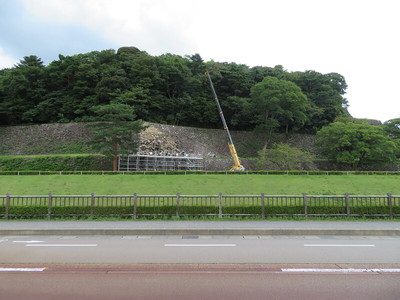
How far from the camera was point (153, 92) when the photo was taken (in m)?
55.4

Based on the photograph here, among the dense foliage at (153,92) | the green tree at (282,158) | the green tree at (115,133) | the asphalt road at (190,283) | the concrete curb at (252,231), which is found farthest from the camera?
the dense foliage at (153,92)

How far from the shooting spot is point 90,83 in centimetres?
5397

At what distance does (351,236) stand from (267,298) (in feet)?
22.8

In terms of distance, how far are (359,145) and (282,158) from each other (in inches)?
561

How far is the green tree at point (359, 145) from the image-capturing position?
149 ft

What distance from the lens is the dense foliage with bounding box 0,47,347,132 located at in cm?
5181

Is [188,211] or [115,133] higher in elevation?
[115,133]

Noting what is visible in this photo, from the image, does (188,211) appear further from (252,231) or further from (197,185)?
(197,185)

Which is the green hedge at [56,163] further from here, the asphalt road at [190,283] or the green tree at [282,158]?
the asphalt road at [190,283]

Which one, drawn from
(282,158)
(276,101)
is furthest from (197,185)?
(276,101)

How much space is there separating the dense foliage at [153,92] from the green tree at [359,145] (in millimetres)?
8934

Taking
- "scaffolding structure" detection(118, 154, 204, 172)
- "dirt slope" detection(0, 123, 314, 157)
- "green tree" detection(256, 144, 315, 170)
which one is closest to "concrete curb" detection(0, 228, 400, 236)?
"scaffolding structure" detection(118, 154, 204, 172)

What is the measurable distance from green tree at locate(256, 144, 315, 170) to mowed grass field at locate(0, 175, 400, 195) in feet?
42.0

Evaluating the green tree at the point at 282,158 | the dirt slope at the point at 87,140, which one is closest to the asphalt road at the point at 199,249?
the green tree at the point at 282,158
